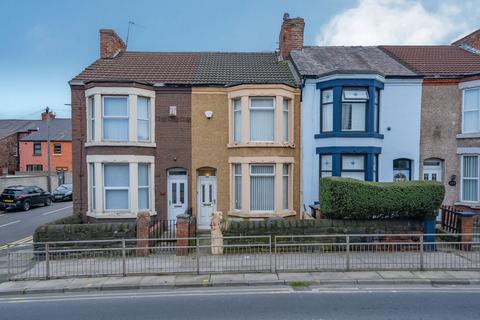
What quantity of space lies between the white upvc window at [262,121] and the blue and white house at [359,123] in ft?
4.72

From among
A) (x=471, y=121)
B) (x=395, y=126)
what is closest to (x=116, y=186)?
(x=395, y=126)

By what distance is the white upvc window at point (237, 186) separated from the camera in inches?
524

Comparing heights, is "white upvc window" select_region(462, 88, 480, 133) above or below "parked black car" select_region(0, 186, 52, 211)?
above

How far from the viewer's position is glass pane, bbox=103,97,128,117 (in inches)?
499

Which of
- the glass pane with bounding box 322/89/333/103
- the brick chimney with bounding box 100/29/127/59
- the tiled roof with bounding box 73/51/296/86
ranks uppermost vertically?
the brick chimney with bounding box 100/29/127/59

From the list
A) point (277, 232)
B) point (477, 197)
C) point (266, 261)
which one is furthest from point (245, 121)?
point (477, 197)

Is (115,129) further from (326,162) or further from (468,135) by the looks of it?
(468,135)

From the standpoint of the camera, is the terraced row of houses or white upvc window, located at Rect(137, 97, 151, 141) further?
white upvc window, located at Rect(137, 97, 151, 141)

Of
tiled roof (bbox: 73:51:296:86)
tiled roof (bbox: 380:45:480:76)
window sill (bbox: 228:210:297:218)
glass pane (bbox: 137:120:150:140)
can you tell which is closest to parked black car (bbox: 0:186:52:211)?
tiled roof (bbox: 73:51:296:86)

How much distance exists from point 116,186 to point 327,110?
9344 mm

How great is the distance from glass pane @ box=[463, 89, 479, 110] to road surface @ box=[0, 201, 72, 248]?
19.9 metres

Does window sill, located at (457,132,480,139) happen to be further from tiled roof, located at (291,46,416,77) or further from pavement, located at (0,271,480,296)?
pavement, located at (0,271,480,296)

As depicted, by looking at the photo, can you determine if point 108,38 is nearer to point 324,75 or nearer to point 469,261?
point 324,75

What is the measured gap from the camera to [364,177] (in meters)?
12.8
